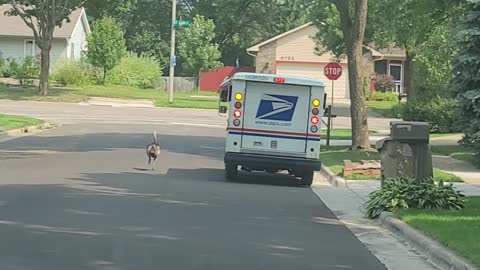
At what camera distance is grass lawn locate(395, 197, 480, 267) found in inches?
373

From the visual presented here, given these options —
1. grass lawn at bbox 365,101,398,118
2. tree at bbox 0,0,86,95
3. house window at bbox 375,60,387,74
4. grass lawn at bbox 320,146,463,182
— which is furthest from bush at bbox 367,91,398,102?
grass lawn at bbox 320,146,463,182

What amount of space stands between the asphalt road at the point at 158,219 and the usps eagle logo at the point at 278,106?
157 centimetres

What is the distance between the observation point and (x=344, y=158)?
22.5 m

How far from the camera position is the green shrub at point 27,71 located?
58.5 m

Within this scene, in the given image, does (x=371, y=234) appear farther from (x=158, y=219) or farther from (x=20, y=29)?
(x=20, y=29)

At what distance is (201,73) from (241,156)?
185ft

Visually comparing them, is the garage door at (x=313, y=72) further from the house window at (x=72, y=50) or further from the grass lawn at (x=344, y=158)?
the grass lawn at (x=344, y=158)

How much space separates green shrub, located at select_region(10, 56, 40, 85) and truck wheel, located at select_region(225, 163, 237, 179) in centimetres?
4271

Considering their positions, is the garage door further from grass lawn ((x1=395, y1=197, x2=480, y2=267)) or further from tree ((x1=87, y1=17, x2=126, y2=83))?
grass lawn ((x1=395, y1=197, x2=480, y2=267))

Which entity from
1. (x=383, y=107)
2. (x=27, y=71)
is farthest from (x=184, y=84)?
(x=383, y=107)

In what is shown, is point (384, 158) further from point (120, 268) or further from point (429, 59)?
point (429, 59)

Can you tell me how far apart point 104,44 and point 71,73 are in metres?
3.31

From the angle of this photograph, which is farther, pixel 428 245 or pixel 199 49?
pixel 199 49

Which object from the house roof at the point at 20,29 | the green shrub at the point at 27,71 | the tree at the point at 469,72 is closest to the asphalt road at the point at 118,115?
the green shrub at the point at 27,71
